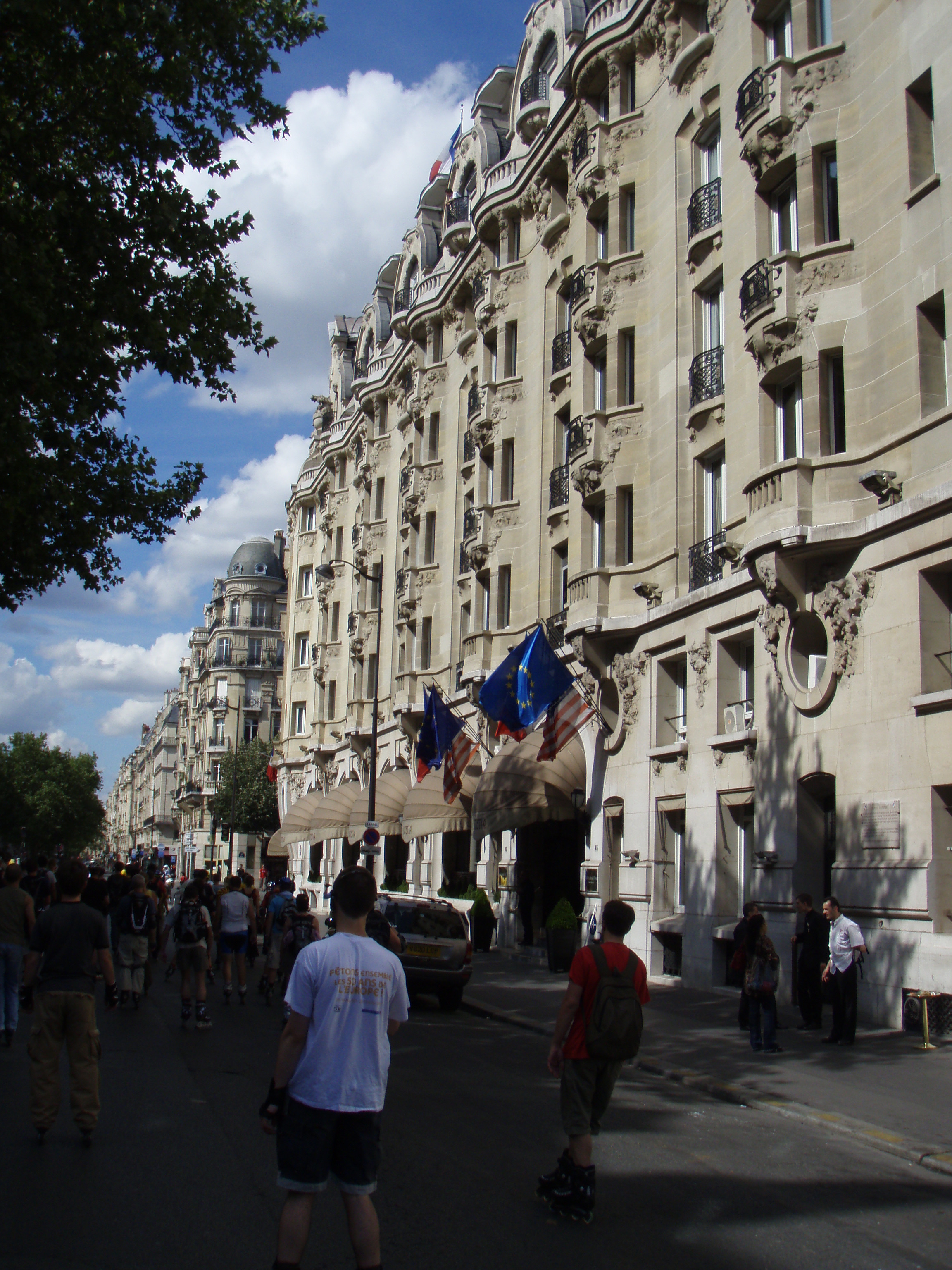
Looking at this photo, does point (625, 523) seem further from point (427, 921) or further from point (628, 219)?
point (427, 921)

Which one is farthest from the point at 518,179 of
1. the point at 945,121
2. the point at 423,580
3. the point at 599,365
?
the point at 945,121

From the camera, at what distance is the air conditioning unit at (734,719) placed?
21.1 meters

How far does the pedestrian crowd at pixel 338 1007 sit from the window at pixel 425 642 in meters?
24.5

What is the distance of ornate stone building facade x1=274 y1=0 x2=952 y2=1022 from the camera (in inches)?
651

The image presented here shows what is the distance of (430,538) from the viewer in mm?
42000

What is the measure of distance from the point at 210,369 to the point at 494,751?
19588 mm

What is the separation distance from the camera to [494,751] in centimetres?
3372

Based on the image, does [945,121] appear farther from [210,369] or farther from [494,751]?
[494,751]

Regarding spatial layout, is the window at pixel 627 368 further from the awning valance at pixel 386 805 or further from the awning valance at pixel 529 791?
the awning valance at pixel 386 805

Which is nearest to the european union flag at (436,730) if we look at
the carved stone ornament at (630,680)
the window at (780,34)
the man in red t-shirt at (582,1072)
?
the carved stone ornament at (630,680)

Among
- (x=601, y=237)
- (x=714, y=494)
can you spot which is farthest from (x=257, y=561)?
(x=714, y=494)

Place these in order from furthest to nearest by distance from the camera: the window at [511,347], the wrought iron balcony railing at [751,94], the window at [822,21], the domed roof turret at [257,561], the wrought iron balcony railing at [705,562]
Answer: the domed roof turret at [257,561] < the window at [511,347] < the wrought iron balcony railing at [705,562] < the wrought iron balcony railing at [751,94] < the window at [822,21]

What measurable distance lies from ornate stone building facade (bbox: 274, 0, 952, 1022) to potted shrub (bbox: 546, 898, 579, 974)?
544 millimetres

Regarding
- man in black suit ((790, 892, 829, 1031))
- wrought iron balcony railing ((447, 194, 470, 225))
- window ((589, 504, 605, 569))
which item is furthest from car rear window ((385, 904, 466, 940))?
wrought iron balcony railing ((447, 194, 470, 225))
